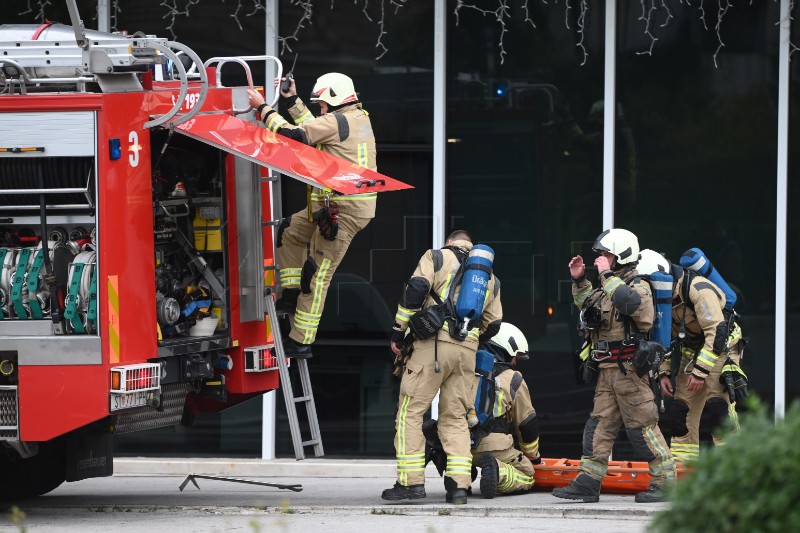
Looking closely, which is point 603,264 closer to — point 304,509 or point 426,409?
point 426,409

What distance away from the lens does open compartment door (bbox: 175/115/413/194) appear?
25.9 feet

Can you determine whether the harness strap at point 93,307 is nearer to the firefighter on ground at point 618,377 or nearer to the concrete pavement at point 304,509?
the concrete pavement at point 304,509

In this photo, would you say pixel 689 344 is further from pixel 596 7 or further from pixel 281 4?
pixel 281 4

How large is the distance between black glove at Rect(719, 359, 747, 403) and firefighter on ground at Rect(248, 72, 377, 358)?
8.49ft

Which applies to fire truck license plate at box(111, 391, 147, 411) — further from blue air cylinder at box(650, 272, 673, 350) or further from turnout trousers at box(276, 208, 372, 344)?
blue air cylinder at box(650, 272, 673, 350)

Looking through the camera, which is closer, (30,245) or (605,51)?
(30,245)

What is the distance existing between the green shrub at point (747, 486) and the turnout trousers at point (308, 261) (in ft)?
16.8

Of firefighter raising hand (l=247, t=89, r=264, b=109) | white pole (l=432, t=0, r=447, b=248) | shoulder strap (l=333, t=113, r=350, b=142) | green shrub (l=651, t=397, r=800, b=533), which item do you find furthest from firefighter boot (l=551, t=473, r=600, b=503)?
green shrub (l=651, t=397, r=800, b=533)

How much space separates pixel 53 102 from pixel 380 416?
14.9ft

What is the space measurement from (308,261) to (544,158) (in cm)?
276

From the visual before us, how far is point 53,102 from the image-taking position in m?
7.55

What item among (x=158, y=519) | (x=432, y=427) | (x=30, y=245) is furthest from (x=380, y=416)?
(x=30, y=245)

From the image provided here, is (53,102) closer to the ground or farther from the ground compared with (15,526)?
farther from the ground

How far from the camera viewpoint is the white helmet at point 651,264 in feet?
29.1
